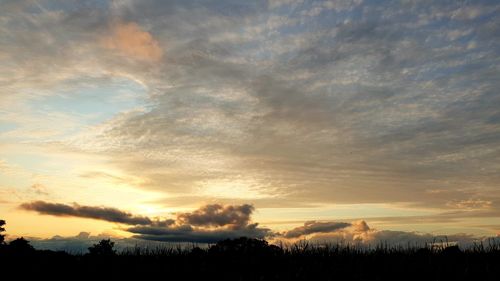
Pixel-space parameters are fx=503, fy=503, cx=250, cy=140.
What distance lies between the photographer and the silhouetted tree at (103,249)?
69.5ft

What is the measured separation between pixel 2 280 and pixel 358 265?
12.7m

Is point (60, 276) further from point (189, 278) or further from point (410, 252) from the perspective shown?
point (410, 252)

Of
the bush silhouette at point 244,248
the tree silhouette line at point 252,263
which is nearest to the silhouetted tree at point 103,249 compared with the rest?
the tree silhouette line at point 252,263

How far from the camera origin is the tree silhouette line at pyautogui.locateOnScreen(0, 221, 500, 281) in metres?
17.4

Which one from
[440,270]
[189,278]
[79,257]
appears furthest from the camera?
[79,257]

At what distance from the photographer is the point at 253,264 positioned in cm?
1909

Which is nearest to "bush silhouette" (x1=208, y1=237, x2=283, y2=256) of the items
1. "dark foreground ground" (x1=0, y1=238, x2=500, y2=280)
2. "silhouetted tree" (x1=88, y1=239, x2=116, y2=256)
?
"dark foreground ground" (x1=0, y1=238, x2=500, y2=280)

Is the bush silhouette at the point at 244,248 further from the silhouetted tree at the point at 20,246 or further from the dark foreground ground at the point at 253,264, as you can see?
the silhouetted tree at the point at 20,246

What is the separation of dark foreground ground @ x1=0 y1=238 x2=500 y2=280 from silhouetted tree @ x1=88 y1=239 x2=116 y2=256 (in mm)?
41

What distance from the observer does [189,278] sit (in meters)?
16.9

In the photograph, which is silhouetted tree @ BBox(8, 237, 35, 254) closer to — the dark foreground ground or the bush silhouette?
the dark foreground ground

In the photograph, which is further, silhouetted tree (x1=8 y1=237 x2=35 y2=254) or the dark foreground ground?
silhouetted tree (x1=8 y1=237 x2=35 y2=254)

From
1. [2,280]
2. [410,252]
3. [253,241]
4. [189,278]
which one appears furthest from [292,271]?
[2,280]

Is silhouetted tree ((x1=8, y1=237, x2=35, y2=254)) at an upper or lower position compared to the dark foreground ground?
upper
